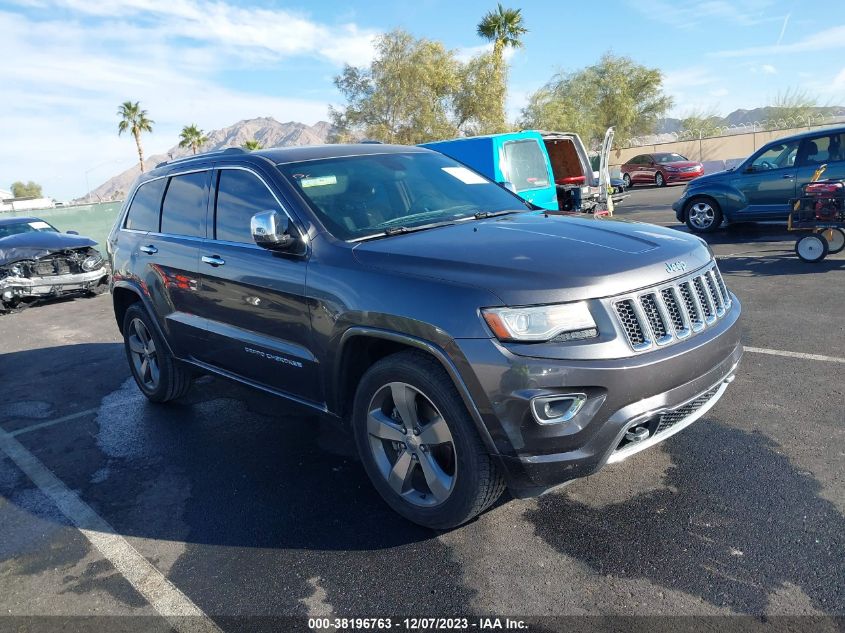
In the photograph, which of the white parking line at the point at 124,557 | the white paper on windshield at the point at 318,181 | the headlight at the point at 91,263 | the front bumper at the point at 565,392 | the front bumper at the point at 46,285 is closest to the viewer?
the front bumper at the point at 565,392

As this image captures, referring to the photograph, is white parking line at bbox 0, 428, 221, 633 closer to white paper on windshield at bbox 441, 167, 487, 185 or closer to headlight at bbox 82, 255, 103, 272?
white paper on windshield at bbox 441, 167, 487, 185

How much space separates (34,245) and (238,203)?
9.00 meters

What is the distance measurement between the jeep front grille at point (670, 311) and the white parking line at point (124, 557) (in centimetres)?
207

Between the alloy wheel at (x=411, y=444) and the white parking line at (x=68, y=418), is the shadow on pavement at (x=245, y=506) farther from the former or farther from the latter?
the alloy wheel at (x=411, y=444)

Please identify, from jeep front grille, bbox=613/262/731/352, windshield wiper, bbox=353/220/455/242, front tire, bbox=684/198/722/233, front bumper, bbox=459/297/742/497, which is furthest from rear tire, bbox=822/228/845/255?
front bumper, bbox=459/297/742/497

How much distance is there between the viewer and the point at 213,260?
→ 4.12m

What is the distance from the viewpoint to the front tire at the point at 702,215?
12.1 meters

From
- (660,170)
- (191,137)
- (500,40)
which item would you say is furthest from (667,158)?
(191,137)

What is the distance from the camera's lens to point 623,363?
2643mm

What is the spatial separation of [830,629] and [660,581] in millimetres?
587

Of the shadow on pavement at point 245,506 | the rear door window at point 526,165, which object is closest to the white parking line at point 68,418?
the shadow on pavement at point 245,506

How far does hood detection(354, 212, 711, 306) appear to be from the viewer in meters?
2.70

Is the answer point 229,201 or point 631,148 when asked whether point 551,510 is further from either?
point 631,148

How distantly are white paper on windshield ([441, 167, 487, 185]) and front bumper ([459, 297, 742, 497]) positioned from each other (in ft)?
6.41
